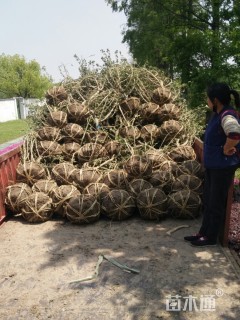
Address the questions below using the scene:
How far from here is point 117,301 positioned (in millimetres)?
3758

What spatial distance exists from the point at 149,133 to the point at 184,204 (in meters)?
2.16

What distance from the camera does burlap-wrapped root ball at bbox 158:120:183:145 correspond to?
7331mm

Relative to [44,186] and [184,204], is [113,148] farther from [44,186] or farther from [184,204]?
[184,204]

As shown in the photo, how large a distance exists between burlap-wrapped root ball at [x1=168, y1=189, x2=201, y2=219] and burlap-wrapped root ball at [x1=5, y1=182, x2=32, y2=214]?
109 inches

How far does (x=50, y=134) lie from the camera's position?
7328 mm

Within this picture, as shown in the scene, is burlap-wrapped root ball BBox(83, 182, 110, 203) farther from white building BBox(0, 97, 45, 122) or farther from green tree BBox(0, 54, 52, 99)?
green tree BBox(0, 54, 52, 99)

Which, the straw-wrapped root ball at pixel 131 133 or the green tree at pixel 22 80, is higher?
the green tree at pixel 22 80

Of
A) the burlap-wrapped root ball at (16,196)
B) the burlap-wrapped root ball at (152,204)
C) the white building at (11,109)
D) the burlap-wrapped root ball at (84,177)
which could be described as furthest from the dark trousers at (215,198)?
the white building at (11,109)

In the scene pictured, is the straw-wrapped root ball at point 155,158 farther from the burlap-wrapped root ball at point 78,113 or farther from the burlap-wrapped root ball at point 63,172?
the burlap-wrapped root ball at point 78,113

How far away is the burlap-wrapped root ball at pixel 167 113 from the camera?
7.62 m

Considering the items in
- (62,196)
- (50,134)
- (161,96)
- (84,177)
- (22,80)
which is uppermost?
(22,80)

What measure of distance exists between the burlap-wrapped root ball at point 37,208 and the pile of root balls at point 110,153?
0.02 meters

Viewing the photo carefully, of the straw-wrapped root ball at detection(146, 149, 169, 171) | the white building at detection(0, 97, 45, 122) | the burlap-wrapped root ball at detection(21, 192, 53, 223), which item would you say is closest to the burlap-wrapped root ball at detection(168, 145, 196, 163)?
the straw-wrapped root ball at detection(146, 149, 169, 171)

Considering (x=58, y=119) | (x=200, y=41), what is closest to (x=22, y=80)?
(x=200, y=41)
